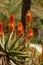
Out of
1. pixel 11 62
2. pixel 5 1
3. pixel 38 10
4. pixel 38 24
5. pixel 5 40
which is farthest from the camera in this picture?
pixel 38 24

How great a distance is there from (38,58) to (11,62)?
37 cm

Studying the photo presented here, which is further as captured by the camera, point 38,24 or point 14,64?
point 38,24

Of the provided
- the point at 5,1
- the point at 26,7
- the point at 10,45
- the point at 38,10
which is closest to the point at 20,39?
the point at 10,45

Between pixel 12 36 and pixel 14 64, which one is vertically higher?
pixel 12 36

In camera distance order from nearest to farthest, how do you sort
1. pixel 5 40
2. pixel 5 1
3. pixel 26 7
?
pixel 5 40, pixel 26 7, pixel 5 1

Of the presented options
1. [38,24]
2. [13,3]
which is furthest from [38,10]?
A: [38,24]

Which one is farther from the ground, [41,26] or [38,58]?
[38,58]

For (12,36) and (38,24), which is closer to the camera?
(12,36)

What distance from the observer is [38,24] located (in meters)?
8.55

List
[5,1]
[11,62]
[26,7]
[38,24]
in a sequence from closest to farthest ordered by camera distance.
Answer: [11,62] → [26,7] → [5,1] → [38,24]

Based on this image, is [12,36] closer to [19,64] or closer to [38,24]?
[19,64]

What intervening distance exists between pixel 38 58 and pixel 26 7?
188cm

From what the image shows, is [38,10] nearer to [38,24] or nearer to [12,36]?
[38,24]

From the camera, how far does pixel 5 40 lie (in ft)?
10.2
